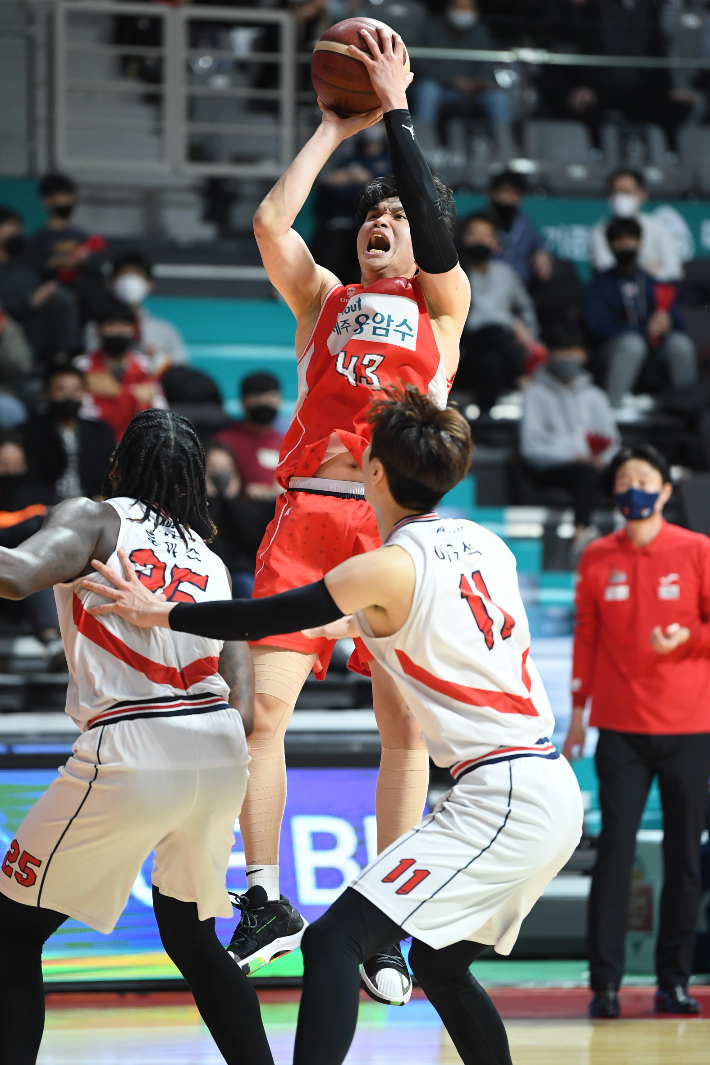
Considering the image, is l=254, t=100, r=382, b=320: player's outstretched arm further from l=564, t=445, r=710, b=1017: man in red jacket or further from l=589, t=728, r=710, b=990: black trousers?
l=589, t=728, r=710, b=990: black trousers

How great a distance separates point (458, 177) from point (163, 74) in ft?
9.75

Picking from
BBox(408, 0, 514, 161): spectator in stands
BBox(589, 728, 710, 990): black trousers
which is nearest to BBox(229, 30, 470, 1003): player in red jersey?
BBox(589, 728, 710, 990): black trousers

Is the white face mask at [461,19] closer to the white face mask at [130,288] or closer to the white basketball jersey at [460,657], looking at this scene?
the white face mask at [130,288]

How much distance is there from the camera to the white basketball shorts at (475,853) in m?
2.91

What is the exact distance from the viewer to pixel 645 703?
5.66 m

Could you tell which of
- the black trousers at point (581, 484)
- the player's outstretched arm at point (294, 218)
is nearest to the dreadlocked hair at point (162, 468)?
the player's outstretched arm at point (294, 218)

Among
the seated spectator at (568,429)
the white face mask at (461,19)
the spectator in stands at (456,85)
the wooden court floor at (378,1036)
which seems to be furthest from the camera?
the white face mask at (461,19)

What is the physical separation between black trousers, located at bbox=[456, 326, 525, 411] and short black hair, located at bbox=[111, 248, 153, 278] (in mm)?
2419

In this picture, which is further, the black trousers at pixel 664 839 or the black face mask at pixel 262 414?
the black face mask at pixel 262 414

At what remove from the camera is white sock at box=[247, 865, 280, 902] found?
142 inches

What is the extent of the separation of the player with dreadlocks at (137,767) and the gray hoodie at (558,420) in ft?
19.7

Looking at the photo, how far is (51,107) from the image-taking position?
12219 millimetres

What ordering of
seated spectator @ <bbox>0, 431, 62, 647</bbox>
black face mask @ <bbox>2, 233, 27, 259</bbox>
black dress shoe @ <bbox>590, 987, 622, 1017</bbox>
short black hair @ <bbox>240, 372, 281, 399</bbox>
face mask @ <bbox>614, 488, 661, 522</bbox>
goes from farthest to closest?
black face mask @ <bbox>2, 233, 27, 259</bbox> → short black hair @ <bbox>240, 372, 281, 399</bbox> → seated spectator @ <bbox>0, 431, 62, 647</bbox> → face mask @ <bbox>614, 488, 661, 522</bbox> → black dress shoe @ <bbox>590, 987, 622, 1017</bbox>

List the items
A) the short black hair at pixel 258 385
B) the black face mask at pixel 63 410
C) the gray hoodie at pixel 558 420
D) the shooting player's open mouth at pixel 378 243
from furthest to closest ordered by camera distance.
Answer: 1. the gray hoodie at pixel 558 420
2. the short black hair at pixel 258 385
3. the black face mask at pixel 63 410
4. the shooting player's open mouth at pixel 378 243
